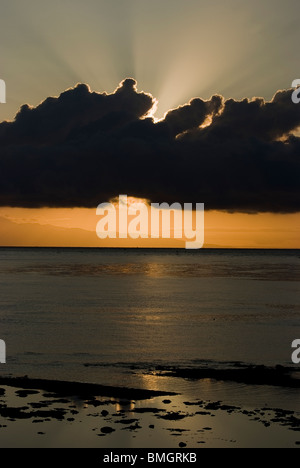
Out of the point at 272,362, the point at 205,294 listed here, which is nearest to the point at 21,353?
the point at 272,362

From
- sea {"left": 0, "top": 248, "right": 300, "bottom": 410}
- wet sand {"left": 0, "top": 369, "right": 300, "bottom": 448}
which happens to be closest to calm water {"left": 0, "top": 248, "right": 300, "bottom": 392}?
sea {"left": 0, "top": 248, "right": 300, "bottom": 410}

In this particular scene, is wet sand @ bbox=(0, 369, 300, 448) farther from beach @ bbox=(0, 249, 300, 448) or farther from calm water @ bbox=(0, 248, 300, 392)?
calm water @ bbox=(0, 248, 300, 392)

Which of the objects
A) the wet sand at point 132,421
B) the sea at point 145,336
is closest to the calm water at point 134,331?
the sea at point 145,336

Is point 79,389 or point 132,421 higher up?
point 79,389

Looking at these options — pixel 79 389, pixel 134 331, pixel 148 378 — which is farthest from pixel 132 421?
pixel 134 331

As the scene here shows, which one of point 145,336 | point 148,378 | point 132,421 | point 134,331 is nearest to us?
point 132,421

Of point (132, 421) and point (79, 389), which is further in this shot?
point (79, 389)

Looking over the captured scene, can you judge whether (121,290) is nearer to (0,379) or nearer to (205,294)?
(205,294)

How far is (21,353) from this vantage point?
28.7m

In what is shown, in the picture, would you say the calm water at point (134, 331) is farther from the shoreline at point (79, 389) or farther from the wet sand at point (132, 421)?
the wet sand at point (132, 421)

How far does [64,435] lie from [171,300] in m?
44.4

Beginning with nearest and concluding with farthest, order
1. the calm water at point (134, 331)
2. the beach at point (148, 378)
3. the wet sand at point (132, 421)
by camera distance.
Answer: the wet sand at point (132, 421), the beach at point (148, 378), the calm water at point (134, 331)

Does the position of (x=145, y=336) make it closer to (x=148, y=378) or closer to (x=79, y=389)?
(x=148, y=378)
